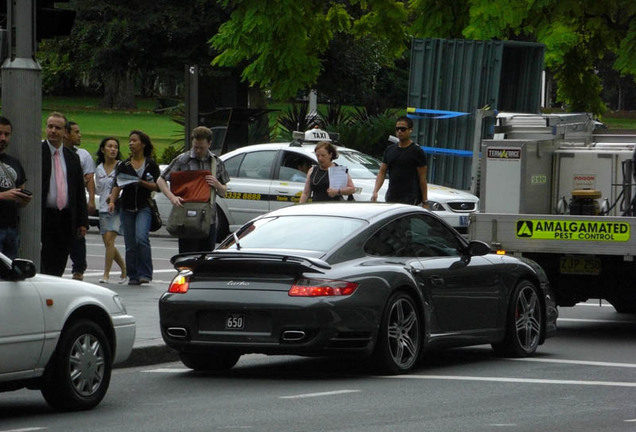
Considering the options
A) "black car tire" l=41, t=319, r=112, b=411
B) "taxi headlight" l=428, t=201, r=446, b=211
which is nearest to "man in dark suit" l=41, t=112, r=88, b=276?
"black car tire" l=41, t=319, r=112, b=411

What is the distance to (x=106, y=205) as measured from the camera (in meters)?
19.0

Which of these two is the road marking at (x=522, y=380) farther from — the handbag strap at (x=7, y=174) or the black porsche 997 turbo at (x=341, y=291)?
the handbag strap at (x=7, y=174)

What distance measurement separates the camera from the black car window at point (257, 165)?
24.5 metres

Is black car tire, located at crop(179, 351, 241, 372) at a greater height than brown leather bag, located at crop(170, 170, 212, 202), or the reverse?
brown leather bag, located at crop(170, 170, 212, 202)

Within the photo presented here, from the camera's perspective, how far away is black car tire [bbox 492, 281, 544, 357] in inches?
502

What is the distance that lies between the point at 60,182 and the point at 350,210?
13.4 feet

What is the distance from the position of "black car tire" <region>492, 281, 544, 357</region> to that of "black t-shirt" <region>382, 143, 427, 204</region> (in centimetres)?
400

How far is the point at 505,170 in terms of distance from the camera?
15.4 metres

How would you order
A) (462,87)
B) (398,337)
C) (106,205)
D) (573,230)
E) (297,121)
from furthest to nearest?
1. (297,121)
2. (462,87)
3. (106,205)
4. (573,230)
5. (398,337)

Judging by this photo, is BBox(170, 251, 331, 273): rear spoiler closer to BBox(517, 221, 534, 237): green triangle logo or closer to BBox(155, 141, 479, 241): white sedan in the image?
BBox(517, 221, 534, 237): green triangle logo

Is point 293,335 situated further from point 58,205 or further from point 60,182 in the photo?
point 60,182

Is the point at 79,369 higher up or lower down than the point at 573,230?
lower down

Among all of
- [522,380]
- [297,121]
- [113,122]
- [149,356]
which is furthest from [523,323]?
[113,122]

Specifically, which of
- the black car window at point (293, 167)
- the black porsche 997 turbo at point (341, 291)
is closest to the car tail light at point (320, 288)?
the black porsche 997 turbo at point (341, 291)
